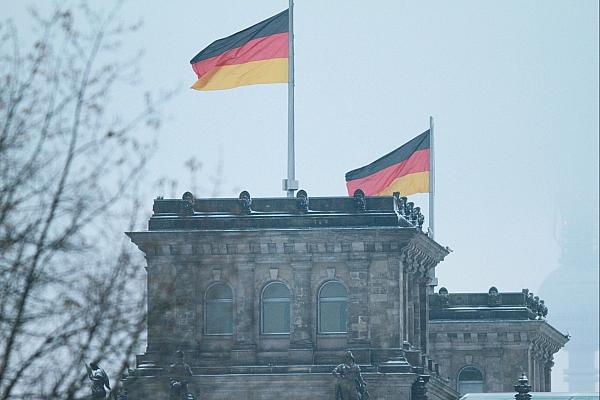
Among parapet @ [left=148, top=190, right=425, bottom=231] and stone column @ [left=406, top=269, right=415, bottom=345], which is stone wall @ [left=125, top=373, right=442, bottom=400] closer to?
stone column @ [left=406, top=269, right=415, bottom=345]

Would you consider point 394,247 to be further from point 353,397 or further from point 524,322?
point 524,322

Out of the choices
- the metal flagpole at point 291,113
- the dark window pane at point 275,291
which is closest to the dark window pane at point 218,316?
the dark window pane at point 275,291

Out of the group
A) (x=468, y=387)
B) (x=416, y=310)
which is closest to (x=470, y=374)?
(x=468, y=387)

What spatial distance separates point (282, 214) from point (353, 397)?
991 cm

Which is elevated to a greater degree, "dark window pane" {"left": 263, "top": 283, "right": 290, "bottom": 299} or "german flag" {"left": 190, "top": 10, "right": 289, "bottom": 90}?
"german flag" {"left": 190, "top": 10, "right": 289, "bottom": 90}

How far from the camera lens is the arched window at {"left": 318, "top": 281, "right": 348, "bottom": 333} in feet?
343

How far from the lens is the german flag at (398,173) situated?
112 meters

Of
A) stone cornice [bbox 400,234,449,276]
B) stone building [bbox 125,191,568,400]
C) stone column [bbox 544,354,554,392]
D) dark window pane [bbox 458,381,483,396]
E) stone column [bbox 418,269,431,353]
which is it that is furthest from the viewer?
stone column [bbox 544,354,554,392]

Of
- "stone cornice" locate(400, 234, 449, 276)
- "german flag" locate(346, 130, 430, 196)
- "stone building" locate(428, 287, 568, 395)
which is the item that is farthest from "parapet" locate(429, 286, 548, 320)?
"german flag" locate(346, 130, 430, 196)

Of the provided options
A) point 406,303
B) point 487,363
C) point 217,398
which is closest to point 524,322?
point 487,363

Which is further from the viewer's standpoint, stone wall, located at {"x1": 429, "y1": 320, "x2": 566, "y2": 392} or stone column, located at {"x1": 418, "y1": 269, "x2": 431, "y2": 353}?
stone wall, located at {"x1": 429, "y1": 320, "x2": 566, "y2": 392}

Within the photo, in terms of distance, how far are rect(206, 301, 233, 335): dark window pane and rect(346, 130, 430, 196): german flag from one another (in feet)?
32.6

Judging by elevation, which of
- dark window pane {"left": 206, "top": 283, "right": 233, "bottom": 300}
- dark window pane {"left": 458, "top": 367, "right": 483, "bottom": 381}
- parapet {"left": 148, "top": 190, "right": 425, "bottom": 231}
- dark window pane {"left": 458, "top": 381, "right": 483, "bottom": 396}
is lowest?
dark window pane {"left": 458, "top": 381, "right": 483, "bottom": 396}

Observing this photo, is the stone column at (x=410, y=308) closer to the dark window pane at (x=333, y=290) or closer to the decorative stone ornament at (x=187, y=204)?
the dark window pane at (x=333, y=290)
